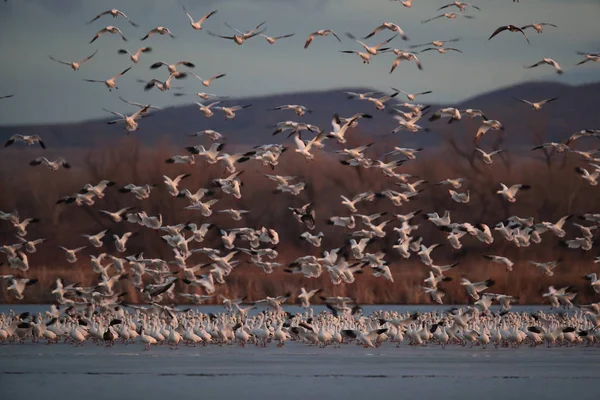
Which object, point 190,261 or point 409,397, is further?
point 190,261

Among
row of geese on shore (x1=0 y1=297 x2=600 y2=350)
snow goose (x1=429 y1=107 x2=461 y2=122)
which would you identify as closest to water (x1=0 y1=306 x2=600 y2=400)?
row of geese on shore (x1=0 y1=297 x2=600 y2=350)

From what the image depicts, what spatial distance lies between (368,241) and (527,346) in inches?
252

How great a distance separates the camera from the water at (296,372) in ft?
88.5

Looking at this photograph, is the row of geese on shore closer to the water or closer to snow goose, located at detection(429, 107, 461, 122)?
the water

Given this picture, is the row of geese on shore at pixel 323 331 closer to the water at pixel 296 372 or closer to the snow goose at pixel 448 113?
the water at pixel 296 372

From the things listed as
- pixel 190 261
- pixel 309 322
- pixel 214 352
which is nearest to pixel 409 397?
pixel 214 352

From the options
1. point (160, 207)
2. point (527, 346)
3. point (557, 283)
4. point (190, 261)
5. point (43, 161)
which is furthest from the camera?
point (160, 207)

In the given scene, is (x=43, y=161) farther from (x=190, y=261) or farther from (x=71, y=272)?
(x=190, y=261)

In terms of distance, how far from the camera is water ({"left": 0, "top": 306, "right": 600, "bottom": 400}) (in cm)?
2697

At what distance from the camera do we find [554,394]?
26.8 meters

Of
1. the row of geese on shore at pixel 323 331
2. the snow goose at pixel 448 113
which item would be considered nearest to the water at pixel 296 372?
the row of geese on shore at pixel 323 331

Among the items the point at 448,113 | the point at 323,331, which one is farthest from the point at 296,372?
the point at 448,113

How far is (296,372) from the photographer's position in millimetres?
29594

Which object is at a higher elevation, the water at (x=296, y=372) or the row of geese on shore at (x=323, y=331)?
the row of geese on shore at (x=323, y=331)
